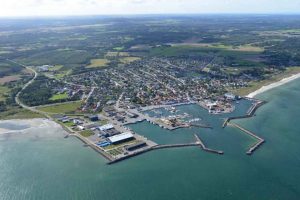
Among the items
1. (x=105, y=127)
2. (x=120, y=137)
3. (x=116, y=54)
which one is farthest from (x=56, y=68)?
(x=120, y=137)

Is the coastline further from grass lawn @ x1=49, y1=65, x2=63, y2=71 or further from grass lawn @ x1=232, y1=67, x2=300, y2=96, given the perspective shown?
grass lawn @ x1=49, y1=65, x2=63, y2=71

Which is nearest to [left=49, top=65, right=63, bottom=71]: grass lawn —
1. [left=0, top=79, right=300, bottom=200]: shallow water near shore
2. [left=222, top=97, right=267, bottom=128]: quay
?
[left=0, top=79, right=300, bottom=200]: shallow water near shore

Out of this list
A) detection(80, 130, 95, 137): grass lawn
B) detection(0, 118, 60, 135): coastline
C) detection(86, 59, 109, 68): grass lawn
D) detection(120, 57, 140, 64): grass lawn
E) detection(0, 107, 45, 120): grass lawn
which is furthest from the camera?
detection(120, 57, 140, 64): grass lawn

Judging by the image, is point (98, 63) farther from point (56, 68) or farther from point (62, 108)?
point (62, 108)

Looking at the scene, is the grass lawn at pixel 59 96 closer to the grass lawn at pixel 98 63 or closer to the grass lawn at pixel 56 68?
the grass lawn at pixel 56 68

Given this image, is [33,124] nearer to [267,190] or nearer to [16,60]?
[267,190]
